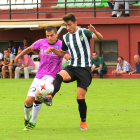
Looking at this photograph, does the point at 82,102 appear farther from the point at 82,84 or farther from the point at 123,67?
the point at 123,67

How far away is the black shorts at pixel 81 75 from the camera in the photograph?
22.3ft

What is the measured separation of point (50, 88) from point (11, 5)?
19234 mm

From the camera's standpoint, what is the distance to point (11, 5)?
976 inches

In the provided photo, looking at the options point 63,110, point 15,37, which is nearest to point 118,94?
point 63,110

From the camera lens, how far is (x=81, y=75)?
6820 mm

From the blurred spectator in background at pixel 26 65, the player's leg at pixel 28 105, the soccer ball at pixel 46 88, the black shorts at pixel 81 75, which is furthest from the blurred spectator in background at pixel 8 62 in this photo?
the soccer ball at pixel 46 88

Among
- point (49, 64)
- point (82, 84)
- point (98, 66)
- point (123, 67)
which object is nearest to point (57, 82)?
point (82, 84)

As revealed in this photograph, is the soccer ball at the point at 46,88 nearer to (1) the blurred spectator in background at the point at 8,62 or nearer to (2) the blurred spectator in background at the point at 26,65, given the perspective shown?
(2) the blurred spectator in background at the point at 26,65

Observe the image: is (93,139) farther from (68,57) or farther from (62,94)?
(62,94)

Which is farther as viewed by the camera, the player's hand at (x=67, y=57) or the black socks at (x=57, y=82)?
the player's hand at (x=67, y=57)

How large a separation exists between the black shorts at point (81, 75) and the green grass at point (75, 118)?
84 centimetres

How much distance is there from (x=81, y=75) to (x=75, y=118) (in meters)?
1.81

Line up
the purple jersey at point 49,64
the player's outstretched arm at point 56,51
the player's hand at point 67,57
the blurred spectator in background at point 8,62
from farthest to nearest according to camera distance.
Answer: the blurred spectator in background at point 8,62 → the purple jersey at point 49,64 → the player's hand at point 67,57 → the player's outstretched arm at point 56,51

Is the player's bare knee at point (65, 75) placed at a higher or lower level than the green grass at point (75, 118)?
higher
